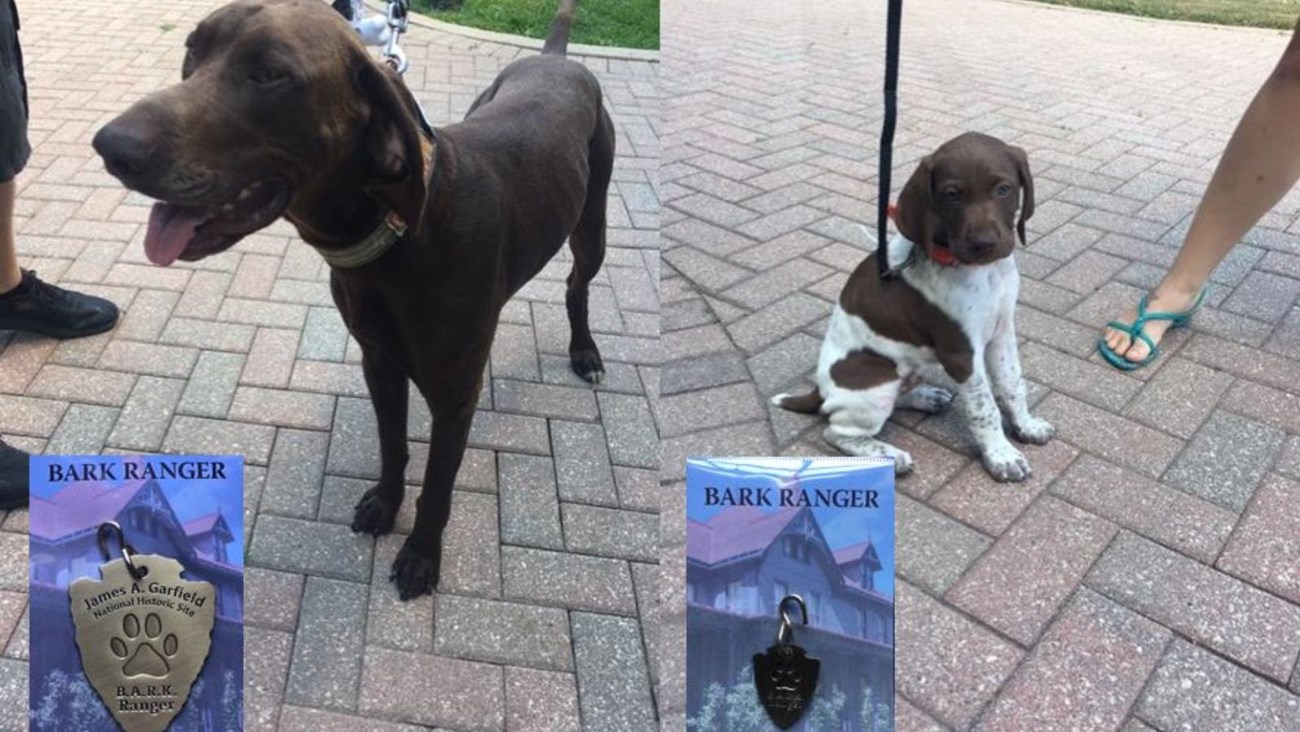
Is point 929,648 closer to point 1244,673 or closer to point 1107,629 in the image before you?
point 1107,629

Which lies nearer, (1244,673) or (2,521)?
(1244,673)

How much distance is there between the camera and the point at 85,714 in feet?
5.46

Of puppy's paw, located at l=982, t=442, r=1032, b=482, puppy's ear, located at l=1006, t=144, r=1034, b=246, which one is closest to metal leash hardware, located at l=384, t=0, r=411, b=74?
puppy's ear, located at l=1006, t=144, r=1034, b=246

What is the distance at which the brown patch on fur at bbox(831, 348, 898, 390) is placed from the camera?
322 centimetres

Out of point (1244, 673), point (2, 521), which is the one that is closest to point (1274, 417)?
point (1244, 673)

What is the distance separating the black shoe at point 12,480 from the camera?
9.73 feet

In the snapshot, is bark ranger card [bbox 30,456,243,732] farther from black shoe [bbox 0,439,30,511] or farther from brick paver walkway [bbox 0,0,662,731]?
black shoe [bbox 0,439,30,511]

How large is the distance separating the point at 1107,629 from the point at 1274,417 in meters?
1.43

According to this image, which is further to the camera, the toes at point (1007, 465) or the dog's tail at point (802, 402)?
the dog's tail at point (802, 402)

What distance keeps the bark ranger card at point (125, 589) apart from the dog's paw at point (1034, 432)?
260 cm

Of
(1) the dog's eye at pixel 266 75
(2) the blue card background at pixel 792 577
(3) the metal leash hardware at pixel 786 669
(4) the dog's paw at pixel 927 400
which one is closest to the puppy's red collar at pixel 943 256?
(4) the dog's paw at pixel 927 400

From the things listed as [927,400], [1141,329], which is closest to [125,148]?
[927,400]

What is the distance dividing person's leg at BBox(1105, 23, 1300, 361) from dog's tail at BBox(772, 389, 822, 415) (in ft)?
4.25

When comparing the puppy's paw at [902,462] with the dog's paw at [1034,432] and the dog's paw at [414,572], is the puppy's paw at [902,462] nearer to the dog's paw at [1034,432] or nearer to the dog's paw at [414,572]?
the dog's paw at [1034,432]
